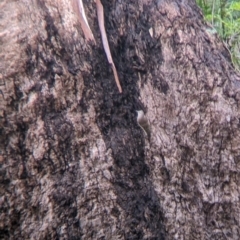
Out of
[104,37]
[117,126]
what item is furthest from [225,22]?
[117,126]

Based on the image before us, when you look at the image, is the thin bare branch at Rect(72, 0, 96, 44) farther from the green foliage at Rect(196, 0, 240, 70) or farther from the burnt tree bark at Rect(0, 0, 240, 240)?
the green foliage at Rect(196, 0, 240, 70)

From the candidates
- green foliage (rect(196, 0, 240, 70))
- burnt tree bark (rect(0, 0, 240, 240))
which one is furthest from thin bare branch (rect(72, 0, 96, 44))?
green foliage (rect(196, 0, 240, 70))

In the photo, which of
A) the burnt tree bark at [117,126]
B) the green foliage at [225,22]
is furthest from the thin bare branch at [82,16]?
the green foliage at [225,22]

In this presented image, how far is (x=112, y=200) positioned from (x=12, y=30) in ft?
2.32

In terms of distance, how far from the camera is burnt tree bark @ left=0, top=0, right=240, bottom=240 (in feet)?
5.72

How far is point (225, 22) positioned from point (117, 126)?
1.41m

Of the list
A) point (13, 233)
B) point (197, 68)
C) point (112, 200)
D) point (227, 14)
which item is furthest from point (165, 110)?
point (227, 14)

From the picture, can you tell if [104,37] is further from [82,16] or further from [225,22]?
[225,22]

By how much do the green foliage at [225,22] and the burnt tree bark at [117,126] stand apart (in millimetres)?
928

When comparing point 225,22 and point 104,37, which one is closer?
point 104,37

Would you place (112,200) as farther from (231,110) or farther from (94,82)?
(231,110)

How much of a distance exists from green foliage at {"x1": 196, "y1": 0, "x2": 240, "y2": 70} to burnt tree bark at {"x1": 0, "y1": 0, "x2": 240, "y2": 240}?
928mm

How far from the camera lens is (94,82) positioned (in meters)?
1.85

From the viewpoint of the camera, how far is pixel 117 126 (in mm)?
1885
